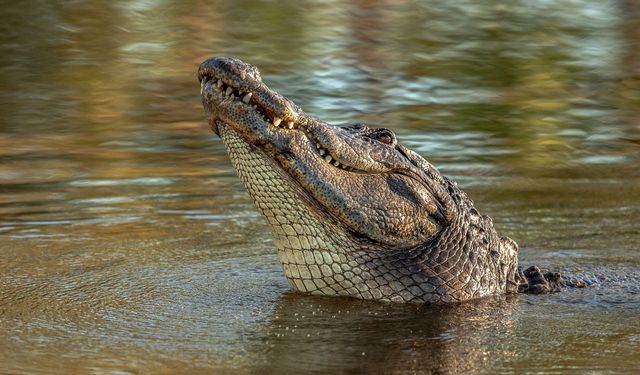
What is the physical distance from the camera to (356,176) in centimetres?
551

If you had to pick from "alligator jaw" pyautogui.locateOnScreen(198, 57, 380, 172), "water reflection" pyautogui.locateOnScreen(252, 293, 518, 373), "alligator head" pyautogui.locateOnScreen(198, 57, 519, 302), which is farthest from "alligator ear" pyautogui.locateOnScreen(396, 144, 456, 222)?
"alligator jaw" pyautogui.locateOnScreen(198, 57, 380, 172)

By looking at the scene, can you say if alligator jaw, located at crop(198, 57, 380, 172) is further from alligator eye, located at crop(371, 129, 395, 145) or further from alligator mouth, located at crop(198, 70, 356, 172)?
alligator eye, located at crop(371, 129, 395, 145)

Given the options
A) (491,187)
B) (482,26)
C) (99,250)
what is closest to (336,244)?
(99,250)

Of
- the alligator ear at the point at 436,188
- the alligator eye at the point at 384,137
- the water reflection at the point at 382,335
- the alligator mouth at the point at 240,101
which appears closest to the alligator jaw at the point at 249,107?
the alligator mouth at the point at 240,101

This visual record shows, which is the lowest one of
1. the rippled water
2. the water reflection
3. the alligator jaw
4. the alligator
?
the rippled water

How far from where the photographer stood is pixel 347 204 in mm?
5434

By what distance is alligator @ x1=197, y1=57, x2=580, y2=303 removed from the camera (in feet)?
17.1

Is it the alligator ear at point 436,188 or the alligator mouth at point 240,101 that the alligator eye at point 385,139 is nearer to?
the alligator ear at point 436,188

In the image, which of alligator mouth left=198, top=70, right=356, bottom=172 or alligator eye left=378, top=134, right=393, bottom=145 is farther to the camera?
alligator eye left=378, top=134, right=393, bottom=145

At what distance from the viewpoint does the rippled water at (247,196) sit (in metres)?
5.09

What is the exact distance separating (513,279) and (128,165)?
4165 millimetres

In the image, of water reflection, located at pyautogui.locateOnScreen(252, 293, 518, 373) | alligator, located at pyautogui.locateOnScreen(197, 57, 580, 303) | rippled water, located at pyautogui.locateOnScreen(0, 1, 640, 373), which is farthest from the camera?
alligator, located at pyautogui.locateOnScreen(197, 57, 580, 303)

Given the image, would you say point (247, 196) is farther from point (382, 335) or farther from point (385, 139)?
point (382, 335)

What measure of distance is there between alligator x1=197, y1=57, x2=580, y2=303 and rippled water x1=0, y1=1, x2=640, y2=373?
0.16 m
